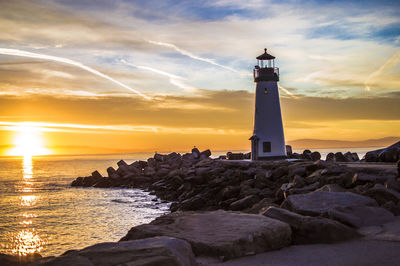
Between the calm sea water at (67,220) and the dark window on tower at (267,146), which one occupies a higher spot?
the dark window on tower at (267,146)

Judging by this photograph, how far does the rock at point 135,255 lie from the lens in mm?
5181

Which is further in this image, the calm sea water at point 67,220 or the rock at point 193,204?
the rock at point 193,204

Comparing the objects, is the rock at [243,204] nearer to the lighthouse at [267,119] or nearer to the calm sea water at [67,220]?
the calm sea water at [67,220]

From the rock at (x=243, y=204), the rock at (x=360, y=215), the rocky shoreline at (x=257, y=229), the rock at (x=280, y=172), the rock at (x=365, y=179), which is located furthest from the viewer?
the rock at (x=280, y=172)

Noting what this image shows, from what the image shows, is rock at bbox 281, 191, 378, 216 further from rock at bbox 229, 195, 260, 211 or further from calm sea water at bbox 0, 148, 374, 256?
calm sea water at bbox 0, 148, 374, 256

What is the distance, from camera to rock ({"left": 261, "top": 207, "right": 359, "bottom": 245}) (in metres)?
8.09

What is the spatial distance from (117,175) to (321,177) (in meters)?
31.0

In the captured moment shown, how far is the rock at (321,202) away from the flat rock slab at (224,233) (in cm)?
160

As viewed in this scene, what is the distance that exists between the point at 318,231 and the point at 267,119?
2382 centimetres

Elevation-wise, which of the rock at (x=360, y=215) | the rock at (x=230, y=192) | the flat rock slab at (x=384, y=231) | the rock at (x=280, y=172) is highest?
the rock at (x=280, y=172)

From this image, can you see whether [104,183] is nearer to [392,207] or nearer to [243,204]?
[243,204]

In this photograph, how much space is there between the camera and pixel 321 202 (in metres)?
9.86

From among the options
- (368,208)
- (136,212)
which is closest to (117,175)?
(136,212)

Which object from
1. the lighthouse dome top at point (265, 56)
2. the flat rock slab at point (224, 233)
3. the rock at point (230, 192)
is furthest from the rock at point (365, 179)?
the lighthouse dome top at point (265, 56)
